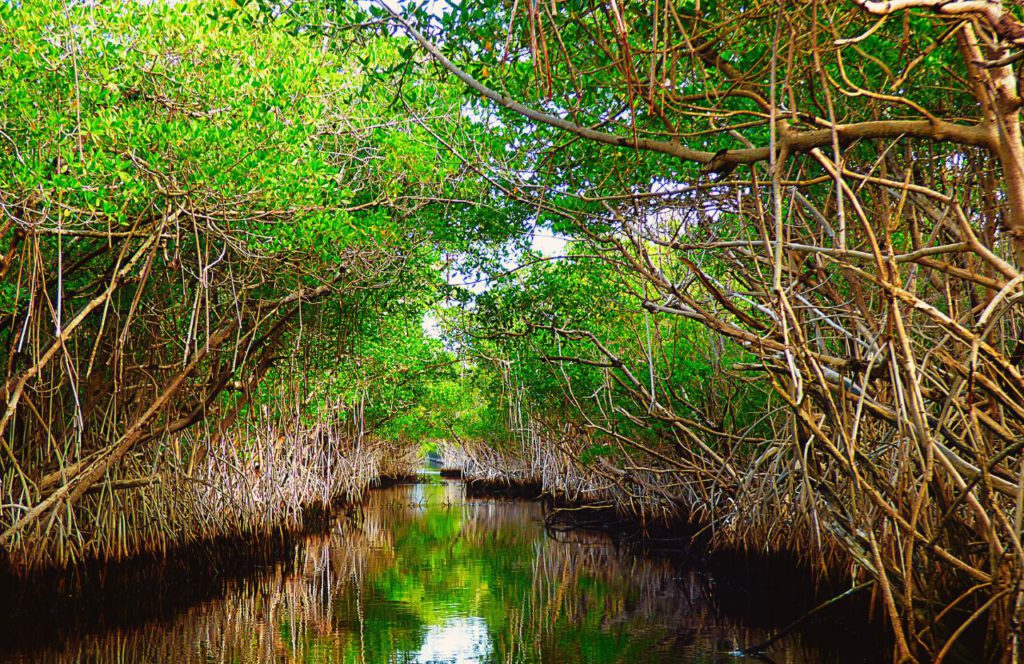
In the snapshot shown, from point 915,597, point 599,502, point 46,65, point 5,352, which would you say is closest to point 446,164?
point 46,65

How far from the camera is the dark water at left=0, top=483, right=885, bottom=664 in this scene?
685 cm

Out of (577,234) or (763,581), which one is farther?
(763,581)

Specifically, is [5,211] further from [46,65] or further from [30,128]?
[46,65]

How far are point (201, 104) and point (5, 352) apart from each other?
3524 mm

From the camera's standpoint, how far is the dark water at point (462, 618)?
22.5 feet

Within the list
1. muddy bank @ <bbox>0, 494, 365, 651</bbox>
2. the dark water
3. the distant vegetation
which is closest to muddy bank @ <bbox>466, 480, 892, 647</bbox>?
the dark water

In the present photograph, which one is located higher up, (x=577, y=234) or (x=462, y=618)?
(x=577, y=234)

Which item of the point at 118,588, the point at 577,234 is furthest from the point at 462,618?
the point at 577,234

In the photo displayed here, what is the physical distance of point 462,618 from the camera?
8375 millimetres

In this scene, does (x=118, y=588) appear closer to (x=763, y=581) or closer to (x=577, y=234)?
(x=577, y=234)

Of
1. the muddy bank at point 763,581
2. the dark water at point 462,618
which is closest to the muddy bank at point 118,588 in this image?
the dark water at point 462,618

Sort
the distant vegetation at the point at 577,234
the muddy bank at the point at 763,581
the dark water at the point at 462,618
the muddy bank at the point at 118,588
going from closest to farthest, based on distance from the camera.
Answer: the distant vegetation at the point at 577,234 < the dark water at the point at 462,618 < the muddy bank at the point at 763,581 < the muddy bank at the point at 118,588

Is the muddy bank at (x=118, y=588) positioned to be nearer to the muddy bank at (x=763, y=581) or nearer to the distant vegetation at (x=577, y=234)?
the distant vegetation at (x=577, y=234)

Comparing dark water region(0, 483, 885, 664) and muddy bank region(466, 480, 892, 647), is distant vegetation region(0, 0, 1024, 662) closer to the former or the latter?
muddy bank region(466, 480, 892, 647)
